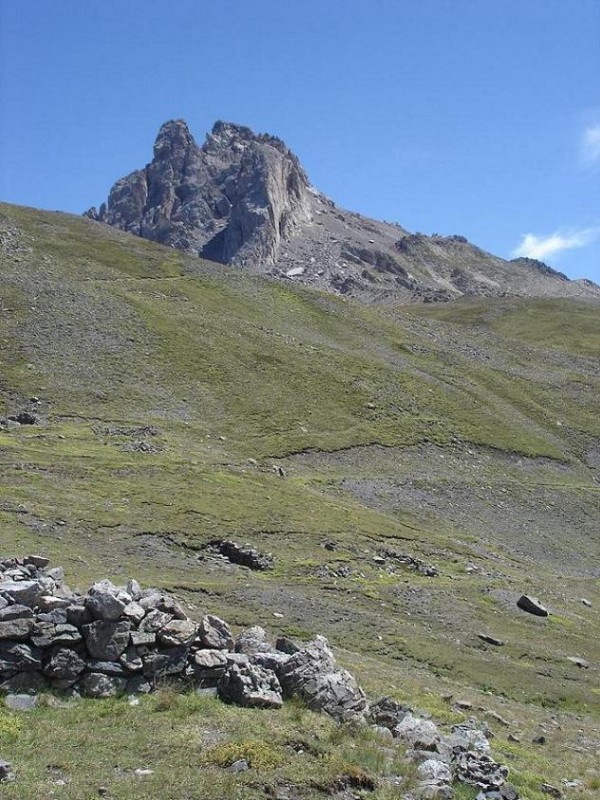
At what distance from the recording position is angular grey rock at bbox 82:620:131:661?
55.7ft

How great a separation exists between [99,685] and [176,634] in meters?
1.98

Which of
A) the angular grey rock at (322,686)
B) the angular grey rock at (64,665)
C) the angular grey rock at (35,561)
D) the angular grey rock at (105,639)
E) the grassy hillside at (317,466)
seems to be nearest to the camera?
the angular grey rock at (64,665)

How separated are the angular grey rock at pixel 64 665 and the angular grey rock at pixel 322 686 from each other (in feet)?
15.3

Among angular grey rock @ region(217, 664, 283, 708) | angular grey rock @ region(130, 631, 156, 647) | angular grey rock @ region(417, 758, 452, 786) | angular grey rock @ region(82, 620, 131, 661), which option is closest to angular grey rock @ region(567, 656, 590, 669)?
angular grey rock @ region(417, 758, 452, 786)

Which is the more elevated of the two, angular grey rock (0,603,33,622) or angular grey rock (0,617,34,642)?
angular grey rock (0,603,33,622)

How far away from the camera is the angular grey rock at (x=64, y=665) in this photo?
654 inches

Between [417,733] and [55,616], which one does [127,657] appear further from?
[417,733]

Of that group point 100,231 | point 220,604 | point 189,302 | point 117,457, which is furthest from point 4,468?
point 100,231

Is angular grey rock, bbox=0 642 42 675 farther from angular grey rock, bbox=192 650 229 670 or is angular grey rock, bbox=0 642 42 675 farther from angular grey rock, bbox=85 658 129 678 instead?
angular grey rock, bbox=192 650 229 670

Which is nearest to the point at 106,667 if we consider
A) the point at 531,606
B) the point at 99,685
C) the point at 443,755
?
the point at 99,685

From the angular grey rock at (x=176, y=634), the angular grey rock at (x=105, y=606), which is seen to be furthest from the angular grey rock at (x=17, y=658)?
the angular grey rock at (x=176, y=634)

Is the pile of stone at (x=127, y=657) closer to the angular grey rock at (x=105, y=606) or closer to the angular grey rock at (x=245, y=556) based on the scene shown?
the angular grey rock at (x=105, y=606)

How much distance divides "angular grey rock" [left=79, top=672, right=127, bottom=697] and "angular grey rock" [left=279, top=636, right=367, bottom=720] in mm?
3794

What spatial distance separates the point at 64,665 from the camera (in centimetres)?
1669
